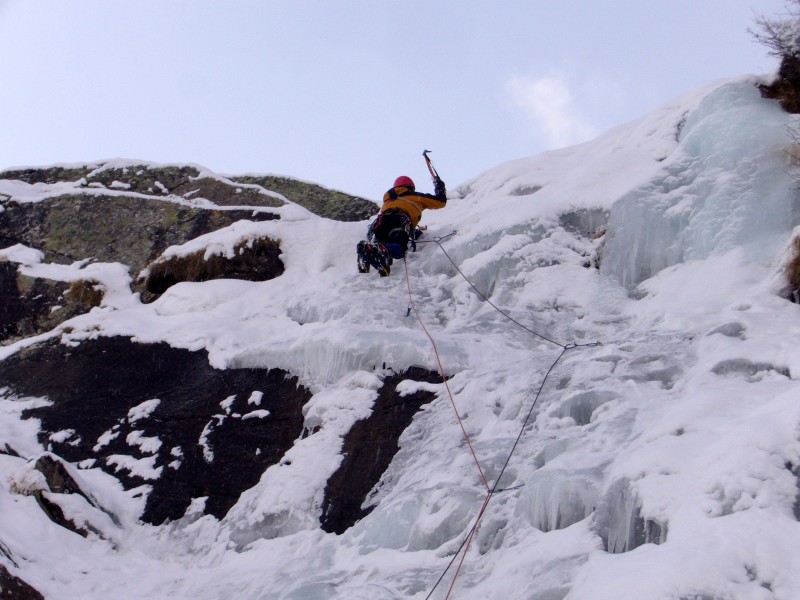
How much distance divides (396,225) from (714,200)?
12.9ft

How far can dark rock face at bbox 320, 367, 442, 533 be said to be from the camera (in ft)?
22.6

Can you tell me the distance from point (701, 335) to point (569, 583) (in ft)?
10.0

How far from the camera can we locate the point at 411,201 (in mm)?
11414

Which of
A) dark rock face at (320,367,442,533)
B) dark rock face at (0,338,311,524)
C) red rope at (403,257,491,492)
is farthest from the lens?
dark rock face at (0,338,311,524)

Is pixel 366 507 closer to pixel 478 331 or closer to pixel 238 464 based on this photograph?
pixel 238 464

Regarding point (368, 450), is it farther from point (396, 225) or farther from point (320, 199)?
point (320, 199)

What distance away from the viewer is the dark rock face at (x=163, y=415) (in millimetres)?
7887

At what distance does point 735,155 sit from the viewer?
352 inches

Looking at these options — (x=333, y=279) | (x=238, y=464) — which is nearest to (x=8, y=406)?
(x=238, y=464)

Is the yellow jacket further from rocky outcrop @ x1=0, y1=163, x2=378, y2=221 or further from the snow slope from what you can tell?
rocky outcrop @ x1=0, y1=163, x2=378, y2=221

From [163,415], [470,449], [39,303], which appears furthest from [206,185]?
[470,449]

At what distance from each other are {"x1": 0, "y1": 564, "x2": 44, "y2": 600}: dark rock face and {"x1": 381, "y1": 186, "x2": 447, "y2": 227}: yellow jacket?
6.41 meters

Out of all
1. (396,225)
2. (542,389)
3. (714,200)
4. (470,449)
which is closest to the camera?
(470,449)

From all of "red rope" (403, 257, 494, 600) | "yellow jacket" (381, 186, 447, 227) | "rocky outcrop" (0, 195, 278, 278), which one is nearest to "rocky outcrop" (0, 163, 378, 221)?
"rocky outcrop" (0, 195, 278, 278)
